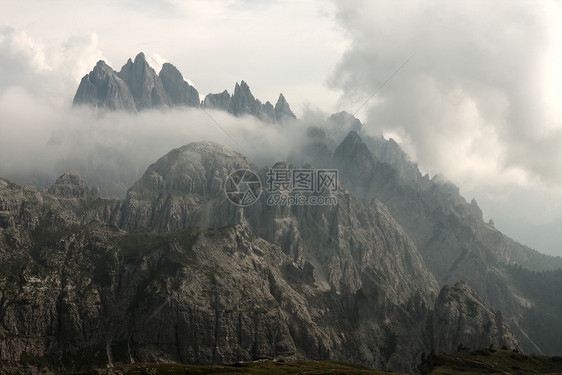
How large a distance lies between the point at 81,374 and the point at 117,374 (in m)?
13.6

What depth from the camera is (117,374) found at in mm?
199875

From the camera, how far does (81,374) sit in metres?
199
